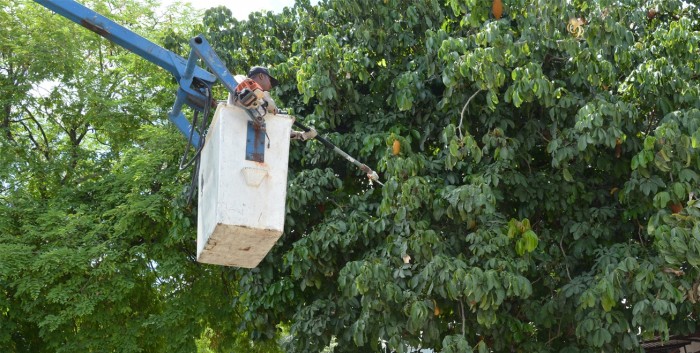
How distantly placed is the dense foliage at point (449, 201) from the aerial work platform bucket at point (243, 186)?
360 centimetres

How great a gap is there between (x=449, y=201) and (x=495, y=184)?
497 mm

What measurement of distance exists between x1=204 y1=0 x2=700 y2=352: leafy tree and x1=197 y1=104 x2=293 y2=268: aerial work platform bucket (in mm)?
3596

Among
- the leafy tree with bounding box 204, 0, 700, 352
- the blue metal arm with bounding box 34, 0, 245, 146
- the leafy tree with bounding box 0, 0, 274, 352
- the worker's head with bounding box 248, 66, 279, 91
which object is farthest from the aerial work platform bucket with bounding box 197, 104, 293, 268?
the leafy tree with bounding box 0, 0, 274, 352

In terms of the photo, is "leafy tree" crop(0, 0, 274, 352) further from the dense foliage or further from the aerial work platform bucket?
the aerial work platform bucket

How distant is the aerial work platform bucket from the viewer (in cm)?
489

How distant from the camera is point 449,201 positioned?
895cm

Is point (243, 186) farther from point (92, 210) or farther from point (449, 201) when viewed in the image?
point (92, 210)

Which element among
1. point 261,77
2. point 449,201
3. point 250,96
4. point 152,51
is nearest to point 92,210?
point 449,201

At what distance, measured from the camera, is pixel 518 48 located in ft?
29.8

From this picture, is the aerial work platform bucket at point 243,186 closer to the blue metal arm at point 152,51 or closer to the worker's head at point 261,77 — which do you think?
the worker's head at point 261,77

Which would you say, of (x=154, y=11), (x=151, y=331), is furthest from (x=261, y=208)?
(x=154, y=11)

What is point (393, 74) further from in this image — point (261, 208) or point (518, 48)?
point (261, 208)

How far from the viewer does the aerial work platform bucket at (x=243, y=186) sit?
4887 mm

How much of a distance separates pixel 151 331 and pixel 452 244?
5.22 metres
